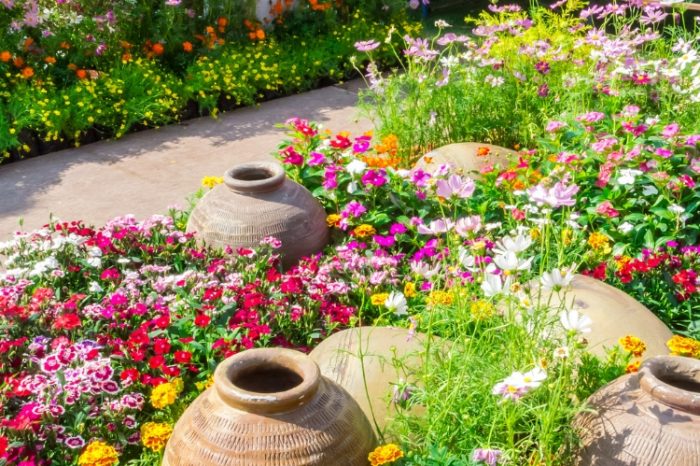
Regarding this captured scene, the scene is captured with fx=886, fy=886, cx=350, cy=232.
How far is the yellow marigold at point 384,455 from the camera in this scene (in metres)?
2.44

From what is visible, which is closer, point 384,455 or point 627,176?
point 384,455

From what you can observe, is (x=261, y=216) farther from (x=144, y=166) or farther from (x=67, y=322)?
(x=144, y=166)

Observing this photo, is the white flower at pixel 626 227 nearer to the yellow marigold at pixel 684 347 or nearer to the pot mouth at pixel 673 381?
the yellow marigold at pixel 684 347

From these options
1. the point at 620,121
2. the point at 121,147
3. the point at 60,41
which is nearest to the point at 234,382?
the point at 620,121

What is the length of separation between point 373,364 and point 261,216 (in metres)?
1.36

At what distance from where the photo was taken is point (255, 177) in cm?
455

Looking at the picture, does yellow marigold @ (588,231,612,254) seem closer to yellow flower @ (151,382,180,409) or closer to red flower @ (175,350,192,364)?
red flower @ (175,350,192,364)

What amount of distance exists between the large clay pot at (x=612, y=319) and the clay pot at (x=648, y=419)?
587 millimetres

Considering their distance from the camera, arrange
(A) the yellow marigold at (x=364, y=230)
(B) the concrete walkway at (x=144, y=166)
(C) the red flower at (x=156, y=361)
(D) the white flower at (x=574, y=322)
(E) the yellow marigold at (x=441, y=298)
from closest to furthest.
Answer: (D) the white flower at (x=574, y=322) → (E) the yellow marigold at (x=441, y=298) → (C) the red flower at (x=156, y=361) → (A) the yellow marigold at (x=364, y=230) → (B) the concrete walkway at (x=144, y=166)

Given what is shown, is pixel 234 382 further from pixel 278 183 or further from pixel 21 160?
pixel 21 160

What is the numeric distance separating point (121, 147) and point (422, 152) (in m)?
2.25

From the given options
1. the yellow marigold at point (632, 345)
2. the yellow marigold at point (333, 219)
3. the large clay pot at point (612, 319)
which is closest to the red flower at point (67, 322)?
the yellow marigold at point (333, 219)

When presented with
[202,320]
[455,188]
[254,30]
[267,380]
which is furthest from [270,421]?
[254,30]

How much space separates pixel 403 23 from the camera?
8914 millimetres
